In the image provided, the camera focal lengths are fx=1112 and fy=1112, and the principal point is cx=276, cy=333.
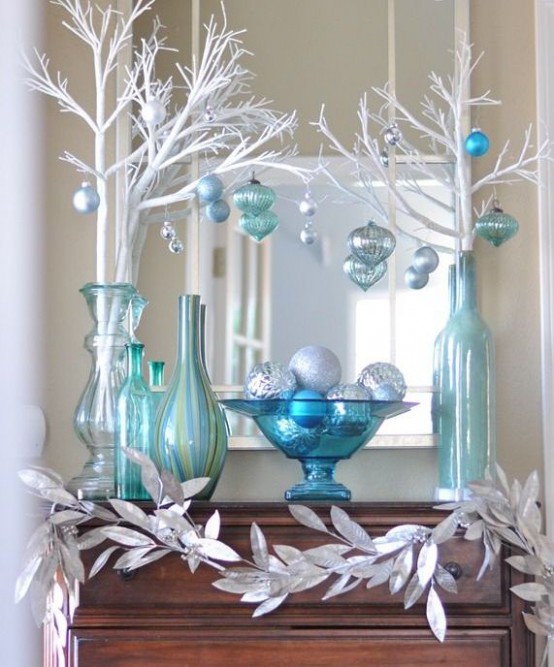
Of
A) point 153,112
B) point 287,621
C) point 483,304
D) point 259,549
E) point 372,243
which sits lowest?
point 287,621

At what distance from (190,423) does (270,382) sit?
0.16 meters

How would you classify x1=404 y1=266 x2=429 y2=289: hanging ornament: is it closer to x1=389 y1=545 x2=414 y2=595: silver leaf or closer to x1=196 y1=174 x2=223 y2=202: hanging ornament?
x1=196 y1=174 x2=223 y2=202: hanging ornament

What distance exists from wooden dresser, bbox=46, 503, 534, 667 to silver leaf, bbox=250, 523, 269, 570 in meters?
0.03

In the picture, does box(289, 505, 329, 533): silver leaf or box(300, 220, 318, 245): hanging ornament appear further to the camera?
box(300, 220, 318, 245): hanging ornament

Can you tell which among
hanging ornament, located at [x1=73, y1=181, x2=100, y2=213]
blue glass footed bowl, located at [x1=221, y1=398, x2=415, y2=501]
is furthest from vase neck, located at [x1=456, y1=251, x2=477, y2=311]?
hanging ornament, located at [x1=73, y1=181, x2=100, y2=213]

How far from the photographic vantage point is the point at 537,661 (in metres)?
1.93

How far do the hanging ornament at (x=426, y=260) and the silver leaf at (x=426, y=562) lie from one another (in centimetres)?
59

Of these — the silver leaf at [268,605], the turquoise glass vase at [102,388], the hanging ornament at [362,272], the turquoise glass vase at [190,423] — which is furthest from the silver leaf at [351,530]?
the hanging ornament at [362,272]

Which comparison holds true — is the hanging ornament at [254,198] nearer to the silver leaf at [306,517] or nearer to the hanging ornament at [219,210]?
the hanging ornament at [219,210]

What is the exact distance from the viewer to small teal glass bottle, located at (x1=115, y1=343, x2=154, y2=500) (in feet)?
5.68

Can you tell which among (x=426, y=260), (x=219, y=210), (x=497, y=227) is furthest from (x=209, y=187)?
(x=497, y=227)

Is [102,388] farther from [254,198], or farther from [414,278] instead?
[414,278]

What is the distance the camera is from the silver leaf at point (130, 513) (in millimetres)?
1589

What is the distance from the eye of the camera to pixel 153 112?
188 centimetres
